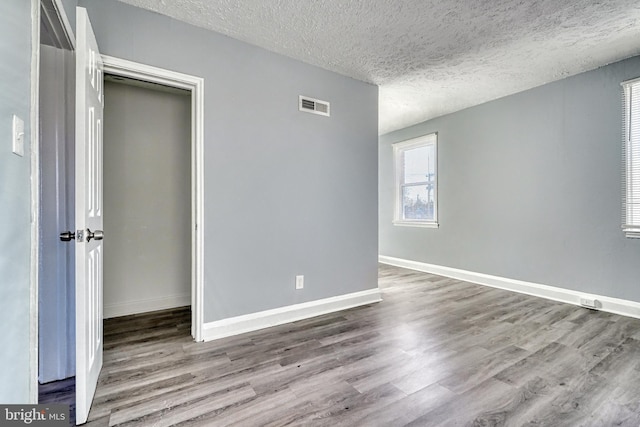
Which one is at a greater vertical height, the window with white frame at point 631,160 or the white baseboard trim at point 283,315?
the window with white frame at point 631,160

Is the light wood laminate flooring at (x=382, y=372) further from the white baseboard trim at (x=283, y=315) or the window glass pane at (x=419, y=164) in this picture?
the window glass pane at (x=419, y=164)

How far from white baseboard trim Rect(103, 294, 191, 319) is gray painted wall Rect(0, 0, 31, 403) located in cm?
225

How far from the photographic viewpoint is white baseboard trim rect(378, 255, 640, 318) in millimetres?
3039

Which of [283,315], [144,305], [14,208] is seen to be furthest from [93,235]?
[144,305]

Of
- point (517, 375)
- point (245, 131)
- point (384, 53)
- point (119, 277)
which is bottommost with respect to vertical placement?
point (517, 375)

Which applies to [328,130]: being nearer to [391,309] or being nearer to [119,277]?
[391,309]

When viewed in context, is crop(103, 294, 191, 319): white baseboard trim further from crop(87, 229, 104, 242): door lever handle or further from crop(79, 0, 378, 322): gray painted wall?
crop(87, 229, 104, 242): door lever handle

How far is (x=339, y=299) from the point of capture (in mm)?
3256

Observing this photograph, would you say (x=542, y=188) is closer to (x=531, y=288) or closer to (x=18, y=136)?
(x=531, y=288)

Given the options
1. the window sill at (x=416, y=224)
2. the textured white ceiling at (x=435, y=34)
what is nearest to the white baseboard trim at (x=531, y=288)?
the window sill at (x=416, y=224)

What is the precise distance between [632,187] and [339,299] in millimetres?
3168

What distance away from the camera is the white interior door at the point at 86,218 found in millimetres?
1454

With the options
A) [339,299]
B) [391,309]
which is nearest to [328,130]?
[339,299]

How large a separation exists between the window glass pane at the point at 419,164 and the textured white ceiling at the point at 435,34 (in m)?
1.61
